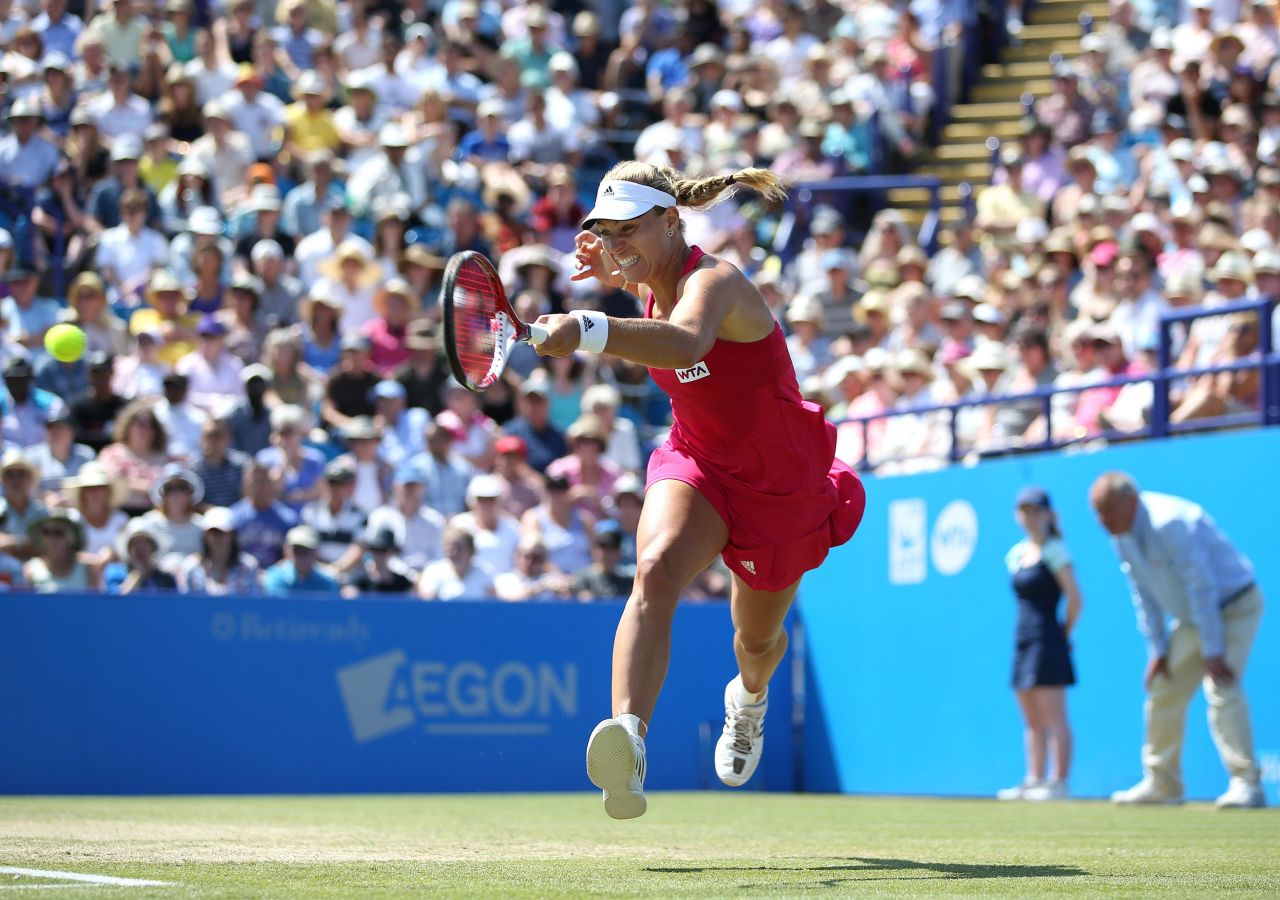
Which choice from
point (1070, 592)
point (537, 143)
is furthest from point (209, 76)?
point (1070, 592)

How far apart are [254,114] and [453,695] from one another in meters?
6.63

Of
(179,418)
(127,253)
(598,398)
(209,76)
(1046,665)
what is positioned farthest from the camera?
(209,76)

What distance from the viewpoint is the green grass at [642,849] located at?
17.5 ft

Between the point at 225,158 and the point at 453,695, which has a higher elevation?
the point at 225,158

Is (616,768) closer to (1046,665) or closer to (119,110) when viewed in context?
(1046,665)

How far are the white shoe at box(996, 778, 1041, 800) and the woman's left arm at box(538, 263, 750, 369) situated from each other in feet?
22.9

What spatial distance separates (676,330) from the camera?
5941mm

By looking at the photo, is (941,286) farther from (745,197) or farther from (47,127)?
(47,127)

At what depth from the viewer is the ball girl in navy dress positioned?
1224 centimetres

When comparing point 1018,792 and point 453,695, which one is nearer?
point 1018,792

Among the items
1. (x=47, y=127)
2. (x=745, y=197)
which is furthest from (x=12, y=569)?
(x=745, y=197)

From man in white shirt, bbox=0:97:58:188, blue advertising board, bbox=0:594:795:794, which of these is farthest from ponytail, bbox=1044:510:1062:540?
man in white shirt, bbox=0:97:58:188

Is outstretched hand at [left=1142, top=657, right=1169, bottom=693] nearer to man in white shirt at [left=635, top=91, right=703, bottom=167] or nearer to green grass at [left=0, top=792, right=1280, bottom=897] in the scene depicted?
green grass at [left=0, top=792, right=1280, bottom=897]

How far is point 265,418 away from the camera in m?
14.4
